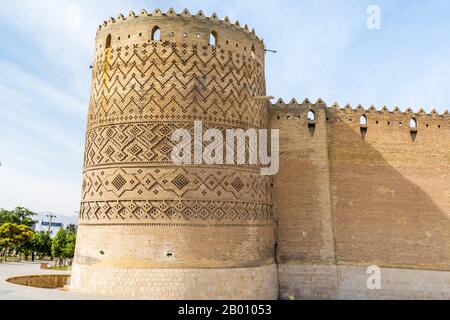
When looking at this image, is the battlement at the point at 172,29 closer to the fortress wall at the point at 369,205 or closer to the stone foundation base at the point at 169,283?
the fortress wall at the point at 369,205

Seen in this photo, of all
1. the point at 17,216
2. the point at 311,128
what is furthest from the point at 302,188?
the point at 17,216

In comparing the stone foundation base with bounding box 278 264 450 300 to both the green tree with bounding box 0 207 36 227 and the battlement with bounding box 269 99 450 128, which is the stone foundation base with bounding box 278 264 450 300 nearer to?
the battlement with bounding box 269 99 450 128

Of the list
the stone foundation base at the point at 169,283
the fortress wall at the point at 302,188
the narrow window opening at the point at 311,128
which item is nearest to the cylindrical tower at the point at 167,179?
the stone foundation base at the point at 169,283

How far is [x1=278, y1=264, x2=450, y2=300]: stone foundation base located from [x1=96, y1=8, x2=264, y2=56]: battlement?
19.5 ft

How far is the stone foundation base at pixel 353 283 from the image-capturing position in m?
9.41

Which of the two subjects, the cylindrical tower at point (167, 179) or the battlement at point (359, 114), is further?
the battlement at point (359, 114)

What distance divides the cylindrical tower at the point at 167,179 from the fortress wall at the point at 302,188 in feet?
2.74

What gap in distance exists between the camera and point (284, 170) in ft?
33.1

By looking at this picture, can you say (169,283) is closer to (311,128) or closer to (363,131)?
(311,128)

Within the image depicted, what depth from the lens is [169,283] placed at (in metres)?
7.39

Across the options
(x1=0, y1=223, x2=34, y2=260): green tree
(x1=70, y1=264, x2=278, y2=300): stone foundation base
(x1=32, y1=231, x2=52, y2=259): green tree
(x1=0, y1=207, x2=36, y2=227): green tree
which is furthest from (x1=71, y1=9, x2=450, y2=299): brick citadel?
(x1=0, y1=207, x2=36, y2=227): green tree

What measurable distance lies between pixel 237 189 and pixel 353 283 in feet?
13.9

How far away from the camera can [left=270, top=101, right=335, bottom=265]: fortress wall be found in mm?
9656

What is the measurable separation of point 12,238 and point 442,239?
19564 millimetres
